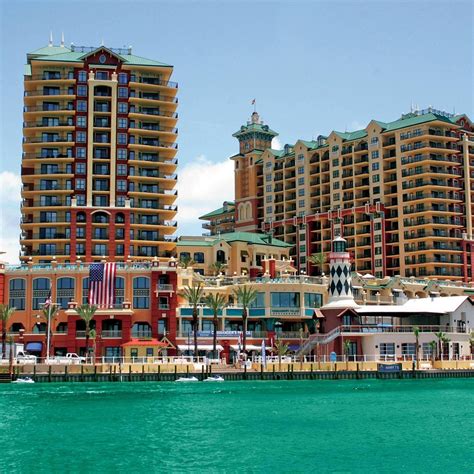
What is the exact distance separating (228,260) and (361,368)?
52958 millimetres

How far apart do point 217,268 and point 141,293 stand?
29.7m

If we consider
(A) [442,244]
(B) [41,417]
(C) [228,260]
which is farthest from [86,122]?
(B) [41,417]

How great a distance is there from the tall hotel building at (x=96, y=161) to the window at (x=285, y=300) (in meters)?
23.3

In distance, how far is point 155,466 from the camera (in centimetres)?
4175

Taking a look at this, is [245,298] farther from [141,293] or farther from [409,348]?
[409,348]

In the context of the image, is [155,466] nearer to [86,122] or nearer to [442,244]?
[86,122]

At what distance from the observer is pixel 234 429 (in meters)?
53.8

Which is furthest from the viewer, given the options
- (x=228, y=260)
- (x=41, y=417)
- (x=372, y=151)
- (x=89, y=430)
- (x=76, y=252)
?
(x=372, y=151)

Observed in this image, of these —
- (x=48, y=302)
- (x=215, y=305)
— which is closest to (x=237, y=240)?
(x=215, y=305)

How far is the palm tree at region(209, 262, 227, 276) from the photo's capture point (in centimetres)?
13800

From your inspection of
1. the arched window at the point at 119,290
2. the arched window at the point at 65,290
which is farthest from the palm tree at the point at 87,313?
the arched window at the point at 65,290

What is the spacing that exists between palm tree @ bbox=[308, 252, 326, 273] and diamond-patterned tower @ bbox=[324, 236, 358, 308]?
39509 millimetres

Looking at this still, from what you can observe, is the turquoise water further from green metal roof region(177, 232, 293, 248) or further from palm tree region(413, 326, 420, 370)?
green metal roof region(177, 232, 293, 248)

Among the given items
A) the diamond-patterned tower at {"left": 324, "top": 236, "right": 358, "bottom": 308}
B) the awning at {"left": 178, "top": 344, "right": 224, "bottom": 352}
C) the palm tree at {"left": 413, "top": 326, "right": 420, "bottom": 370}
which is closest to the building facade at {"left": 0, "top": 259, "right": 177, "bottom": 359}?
the awning at {"left": 178, "top": 344, "right": 224, "bottom": 352}
